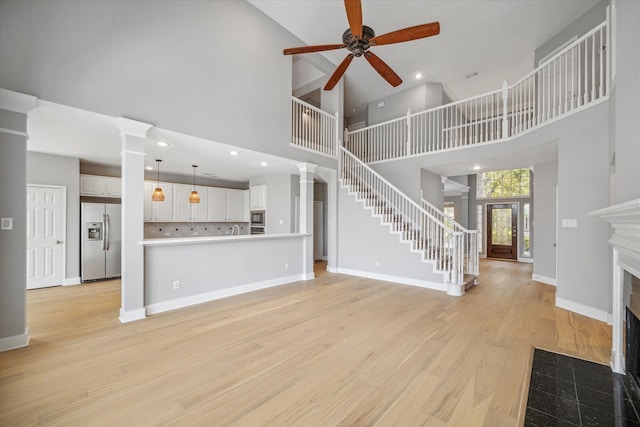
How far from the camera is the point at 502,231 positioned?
9.63m

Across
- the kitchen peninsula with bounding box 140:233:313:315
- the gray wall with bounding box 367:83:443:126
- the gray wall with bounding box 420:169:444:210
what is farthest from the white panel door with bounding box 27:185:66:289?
the gray wall with bounding box 367:83:443:126

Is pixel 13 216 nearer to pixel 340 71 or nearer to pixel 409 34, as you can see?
pixel 340 71

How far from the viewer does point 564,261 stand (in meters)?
3.85

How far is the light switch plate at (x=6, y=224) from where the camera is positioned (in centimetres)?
260

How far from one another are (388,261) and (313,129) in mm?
3398

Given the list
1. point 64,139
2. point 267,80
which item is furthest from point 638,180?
point 64,139

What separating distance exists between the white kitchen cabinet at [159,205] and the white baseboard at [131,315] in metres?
3.81

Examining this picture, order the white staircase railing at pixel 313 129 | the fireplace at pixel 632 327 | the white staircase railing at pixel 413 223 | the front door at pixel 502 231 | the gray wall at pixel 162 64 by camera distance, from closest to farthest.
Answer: the fireplace at pixel 632 327 → the gray wall at pixel 162 64 → the white staircase railing at pixel 413 223 → the white staircase railing at pixel 313 129 → the front door at pixel 502 231

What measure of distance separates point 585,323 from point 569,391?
2.00 meters

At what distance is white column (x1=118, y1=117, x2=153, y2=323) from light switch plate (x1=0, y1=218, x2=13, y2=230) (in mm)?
924

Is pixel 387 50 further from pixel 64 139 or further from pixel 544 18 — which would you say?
pixel 64 139

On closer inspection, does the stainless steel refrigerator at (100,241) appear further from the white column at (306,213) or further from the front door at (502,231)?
the front door at (502,231)

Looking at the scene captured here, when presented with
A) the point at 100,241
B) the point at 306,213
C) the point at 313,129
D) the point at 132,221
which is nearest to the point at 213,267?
the point at 132,221

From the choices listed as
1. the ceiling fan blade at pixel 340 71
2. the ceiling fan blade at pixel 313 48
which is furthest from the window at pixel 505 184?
the ceiling fan blade at pixel 313 48
